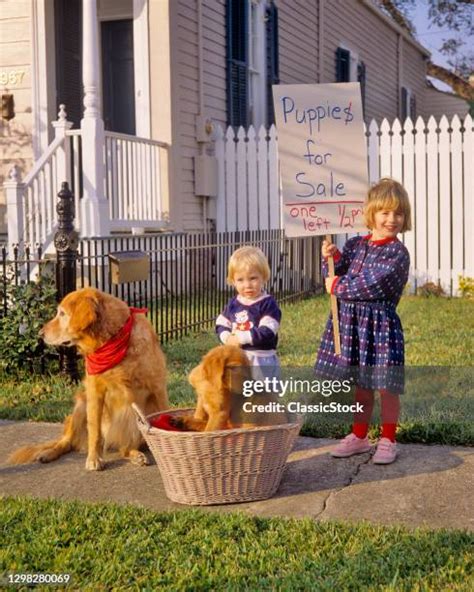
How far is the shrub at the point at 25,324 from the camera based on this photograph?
695cm

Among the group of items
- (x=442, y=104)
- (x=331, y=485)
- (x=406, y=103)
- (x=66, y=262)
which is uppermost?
(x=442, y=104)

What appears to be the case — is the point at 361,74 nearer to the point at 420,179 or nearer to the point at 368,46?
the point at 368,46

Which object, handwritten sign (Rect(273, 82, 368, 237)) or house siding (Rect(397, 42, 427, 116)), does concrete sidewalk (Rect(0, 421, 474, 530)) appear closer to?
handwritten sign (Rect(273, 82, 368, 237))

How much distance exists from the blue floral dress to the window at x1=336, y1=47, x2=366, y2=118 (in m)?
15.8

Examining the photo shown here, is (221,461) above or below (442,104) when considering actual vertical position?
below

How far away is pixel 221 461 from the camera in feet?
13.0

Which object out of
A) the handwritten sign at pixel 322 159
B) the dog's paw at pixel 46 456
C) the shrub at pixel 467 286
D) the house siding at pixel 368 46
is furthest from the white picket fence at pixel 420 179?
the dog's paw at pixel 46 456

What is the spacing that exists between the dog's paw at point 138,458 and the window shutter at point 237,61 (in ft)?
31.7

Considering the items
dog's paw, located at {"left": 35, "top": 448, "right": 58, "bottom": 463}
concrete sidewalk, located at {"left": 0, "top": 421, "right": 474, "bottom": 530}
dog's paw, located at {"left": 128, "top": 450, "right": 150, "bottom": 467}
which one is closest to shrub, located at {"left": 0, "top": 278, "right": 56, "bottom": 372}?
concrete sidewalk, located at {"left": 0, "top": 421, "right": 474, "bottom": 530}

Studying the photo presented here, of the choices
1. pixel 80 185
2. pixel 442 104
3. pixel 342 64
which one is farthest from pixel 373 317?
pixel 442 104

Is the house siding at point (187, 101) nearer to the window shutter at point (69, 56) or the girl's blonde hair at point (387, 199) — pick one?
the window shutter at point (69, 56)

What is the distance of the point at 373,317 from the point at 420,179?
827 cm

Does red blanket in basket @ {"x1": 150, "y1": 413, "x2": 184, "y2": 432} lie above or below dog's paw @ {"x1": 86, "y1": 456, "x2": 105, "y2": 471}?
above

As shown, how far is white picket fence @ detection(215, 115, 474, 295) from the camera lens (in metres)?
12.3
